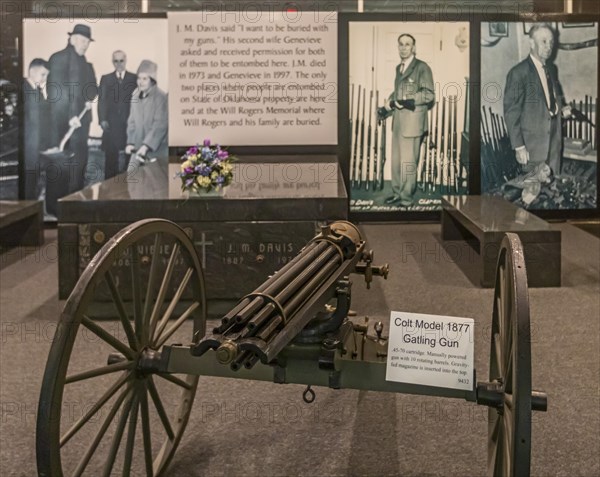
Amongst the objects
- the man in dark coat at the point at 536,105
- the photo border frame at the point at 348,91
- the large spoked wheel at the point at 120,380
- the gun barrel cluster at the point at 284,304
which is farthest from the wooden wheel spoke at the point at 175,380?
the man in dark coat at the point at 536,105

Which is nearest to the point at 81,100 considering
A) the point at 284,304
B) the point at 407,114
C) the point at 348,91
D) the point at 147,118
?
the point at 147,118

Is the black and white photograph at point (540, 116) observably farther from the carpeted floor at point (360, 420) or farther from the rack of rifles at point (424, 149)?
the carpeted floor at point (360, 420)

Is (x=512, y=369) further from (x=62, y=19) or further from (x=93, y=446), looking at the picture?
(x=62, y=19)

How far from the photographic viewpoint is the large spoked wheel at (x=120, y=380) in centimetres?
190

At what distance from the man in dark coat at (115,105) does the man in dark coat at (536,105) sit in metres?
3.51

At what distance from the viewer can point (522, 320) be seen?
184 centimetres

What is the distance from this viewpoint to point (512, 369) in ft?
6.37

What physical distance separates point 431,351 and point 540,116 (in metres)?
6.21

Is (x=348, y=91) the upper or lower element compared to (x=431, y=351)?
upper

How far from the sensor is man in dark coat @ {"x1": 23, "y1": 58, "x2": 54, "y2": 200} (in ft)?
25.2

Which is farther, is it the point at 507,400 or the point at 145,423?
the point at 145,423

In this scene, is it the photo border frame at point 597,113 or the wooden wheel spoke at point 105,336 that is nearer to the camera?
the wooden wheel spoke at point 105,336

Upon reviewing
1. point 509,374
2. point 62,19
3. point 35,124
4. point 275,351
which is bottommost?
point 509,374

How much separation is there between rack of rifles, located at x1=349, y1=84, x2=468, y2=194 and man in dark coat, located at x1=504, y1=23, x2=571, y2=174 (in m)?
0.48
